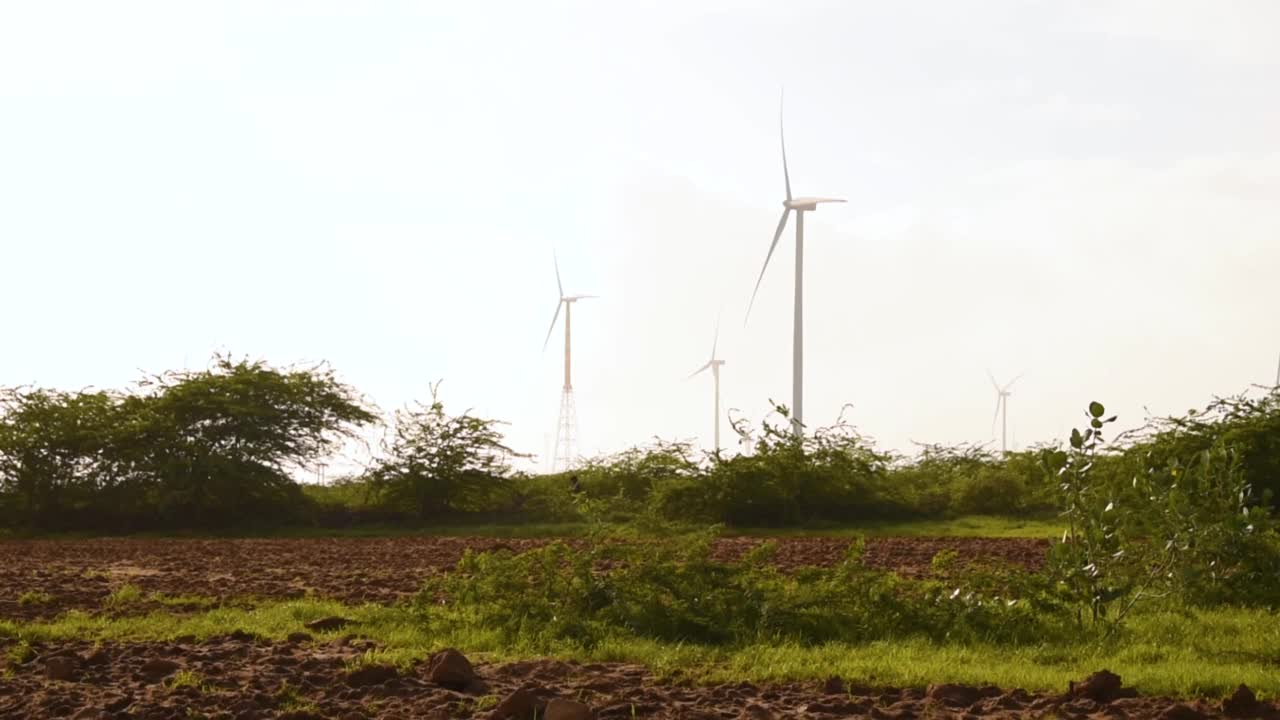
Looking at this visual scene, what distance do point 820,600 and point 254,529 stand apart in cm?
1863

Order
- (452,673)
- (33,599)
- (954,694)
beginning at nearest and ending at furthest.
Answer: (954,694) < (452,673) < (33,599)

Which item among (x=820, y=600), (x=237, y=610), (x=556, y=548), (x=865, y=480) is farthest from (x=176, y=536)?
(x=820, y=600)

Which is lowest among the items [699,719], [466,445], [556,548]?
[699,719]

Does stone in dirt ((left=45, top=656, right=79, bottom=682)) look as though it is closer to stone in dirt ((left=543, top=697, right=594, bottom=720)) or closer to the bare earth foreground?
the bare earth foreground

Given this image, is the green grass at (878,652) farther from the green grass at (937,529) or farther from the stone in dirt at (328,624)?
the green grass at (937,529)

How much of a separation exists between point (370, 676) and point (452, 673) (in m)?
0.48

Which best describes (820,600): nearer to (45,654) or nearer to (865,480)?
(45,654)

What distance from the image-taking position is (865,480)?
999 inches

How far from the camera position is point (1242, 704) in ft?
21.9

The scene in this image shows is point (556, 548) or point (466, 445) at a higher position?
point (466, 445)

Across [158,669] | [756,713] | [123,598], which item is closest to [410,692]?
[158,669]

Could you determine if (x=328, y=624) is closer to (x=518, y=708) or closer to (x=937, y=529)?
(x=518, y=708)

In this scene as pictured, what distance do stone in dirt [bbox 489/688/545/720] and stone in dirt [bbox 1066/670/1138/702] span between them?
284 centimetres

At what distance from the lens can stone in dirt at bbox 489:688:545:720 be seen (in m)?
6.61
